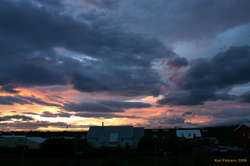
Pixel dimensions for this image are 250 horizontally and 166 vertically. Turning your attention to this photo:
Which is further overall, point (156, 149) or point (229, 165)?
point (156, 149)

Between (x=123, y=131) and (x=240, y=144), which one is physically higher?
(x=123, y=131)

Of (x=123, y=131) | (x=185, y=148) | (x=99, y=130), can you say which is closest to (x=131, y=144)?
(x=123, y=131)

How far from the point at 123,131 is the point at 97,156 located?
86.0ft

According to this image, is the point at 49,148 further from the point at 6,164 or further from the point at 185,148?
the point at 185,148

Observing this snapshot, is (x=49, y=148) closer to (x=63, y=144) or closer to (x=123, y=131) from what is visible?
(x=63, y=144)

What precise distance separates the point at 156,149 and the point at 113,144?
1695cm

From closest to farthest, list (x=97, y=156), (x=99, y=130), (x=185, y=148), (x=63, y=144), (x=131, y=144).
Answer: (x=97, y=156) < (x=63, y=144) < (x=185, y=148) < (x=131, y=144) < (x=99, y=130)

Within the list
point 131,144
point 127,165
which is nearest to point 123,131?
point 131,144

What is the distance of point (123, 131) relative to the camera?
7581cm

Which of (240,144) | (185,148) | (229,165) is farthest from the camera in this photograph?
(240,144)

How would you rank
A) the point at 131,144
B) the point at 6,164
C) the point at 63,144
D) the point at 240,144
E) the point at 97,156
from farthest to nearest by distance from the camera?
the point at 131,144 → the point at 240,144 → the point at 63,144 → the point at 97,156 → the point at 6,164

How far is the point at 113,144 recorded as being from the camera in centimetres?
7400

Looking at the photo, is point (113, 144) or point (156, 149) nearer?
point (156, 149)

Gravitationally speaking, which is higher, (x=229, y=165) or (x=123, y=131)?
(x=123, y=131)
